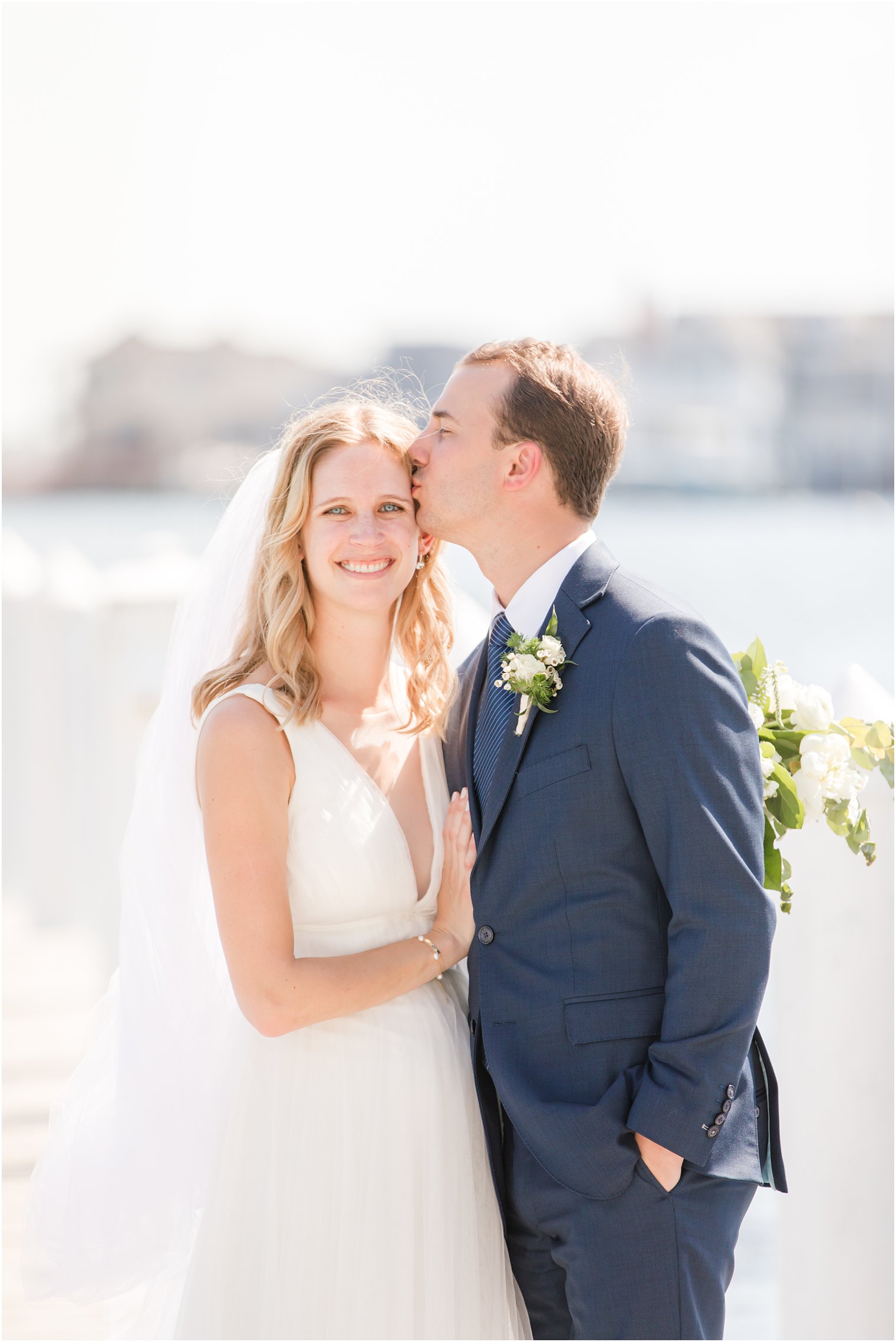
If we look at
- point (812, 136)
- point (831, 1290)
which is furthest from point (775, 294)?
point (831, 1290)

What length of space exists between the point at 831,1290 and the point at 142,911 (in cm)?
198

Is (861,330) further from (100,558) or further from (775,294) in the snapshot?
(100,558)

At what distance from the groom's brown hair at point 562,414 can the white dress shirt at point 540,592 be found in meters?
0.13

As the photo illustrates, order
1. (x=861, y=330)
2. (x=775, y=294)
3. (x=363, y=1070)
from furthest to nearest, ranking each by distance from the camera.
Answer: (x=775, y=294)
(x=861, y=330)
(x=363, y=1070)

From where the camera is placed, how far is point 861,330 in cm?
5447

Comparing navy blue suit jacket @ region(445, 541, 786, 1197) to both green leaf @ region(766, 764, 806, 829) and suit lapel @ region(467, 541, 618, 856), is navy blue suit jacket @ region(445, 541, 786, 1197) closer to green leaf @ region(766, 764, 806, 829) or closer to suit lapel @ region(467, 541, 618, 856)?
suit lapel @ region(467, 541, 618, 856)

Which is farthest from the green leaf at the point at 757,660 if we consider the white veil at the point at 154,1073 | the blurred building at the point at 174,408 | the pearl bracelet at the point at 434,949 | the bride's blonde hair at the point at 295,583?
the blurred building at the point at 174,408

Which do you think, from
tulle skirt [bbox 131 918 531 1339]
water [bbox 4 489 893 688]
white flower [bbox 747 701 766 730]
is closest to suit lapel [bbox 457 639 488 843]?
tulle skirt [bbox 131 918 531 1339]

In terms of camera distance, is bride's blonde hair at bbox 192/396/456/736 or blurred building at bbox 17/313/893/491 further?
blurred building at bbox 17/313/893/491

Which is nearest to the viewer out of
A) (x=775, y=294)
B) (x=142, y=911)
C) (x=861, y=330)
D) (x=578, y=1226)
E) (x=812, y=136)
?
(x=578, y=1226)

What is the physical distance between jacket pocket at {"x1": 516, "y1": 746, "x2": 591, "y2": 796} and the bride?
0.93 ft

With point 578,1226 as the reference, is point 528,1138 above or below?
above

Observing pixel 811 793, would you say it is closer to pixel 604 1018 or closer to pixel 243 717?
pixel 604 1018

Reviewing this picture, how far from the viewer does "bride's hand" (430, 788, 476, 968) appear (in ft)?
8.50
